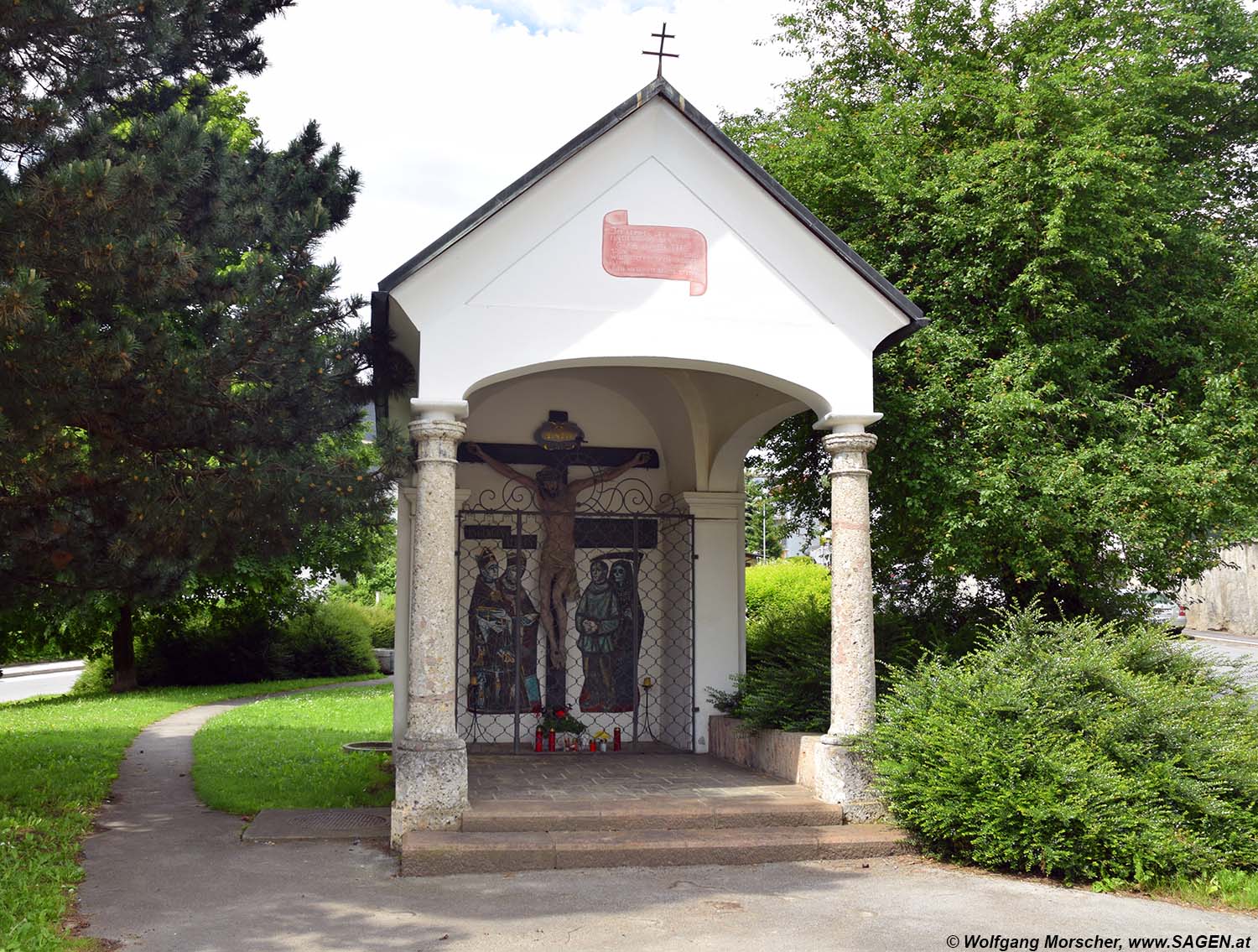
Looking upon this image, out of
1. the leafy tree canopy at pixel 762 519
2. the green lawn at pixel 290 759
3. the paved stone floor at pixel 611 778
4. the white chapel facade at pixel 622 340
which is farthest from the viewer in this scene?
the leafy tree canopy at pixel 762 519

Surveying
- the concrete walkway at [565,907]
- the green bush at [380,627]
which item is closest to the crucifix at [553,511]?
the concrete walkway at [565,907]

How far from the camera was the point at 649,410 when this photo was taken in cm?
1109

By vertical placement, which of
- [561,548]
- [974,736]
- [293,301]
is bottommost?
[974,736]

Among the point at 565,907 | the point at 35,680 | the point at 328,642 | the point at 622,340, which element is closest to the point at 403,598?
the point at 622,340

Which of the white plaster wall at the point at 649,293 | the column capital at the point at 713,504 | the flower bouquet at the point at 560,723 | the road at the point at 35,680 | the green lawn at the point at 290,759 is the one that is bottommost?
the road at the point at 35,680

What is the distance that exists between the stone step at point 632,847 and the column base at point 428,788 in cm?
11

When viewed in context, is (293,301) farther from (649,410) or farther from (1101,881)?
(1101,881)

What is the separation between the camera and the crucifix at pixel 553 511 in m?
10.5

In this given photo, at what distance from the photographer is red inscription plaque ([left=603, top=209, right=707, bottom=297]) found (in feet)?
25.5

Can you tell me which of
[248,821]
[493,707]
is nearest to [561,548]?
[493,707]

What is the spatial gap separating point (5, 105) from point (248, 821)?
5.20 meters

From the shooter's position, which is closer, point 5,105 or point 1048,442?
point 5,105

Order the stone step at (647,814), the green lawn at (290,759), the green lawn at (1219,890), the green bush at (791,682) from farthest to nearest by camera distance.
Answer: the green lawn at (290,759) < the green bush at (791,682) < the stone step at (647,814) < the green lawn at (1219,890)

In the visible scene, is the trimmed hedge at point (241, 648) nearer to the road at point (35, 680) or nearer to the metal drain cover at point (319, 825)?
the road at point (35, 680)
